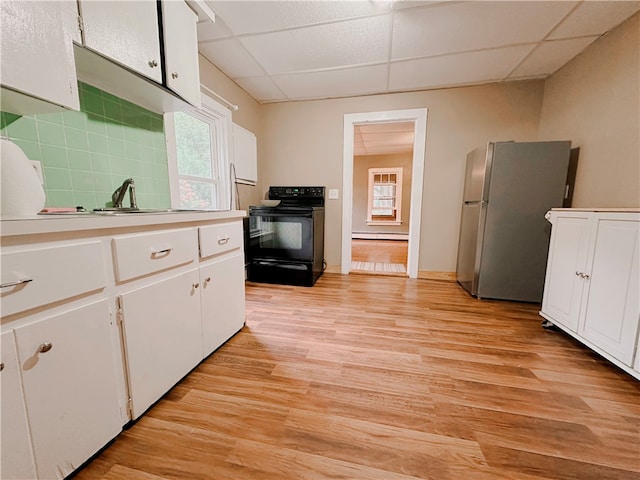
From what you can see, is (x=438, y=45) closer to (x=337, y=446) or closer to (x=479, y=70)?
(x=479, y=70)

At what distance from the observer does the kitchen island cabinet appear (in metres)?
0.62

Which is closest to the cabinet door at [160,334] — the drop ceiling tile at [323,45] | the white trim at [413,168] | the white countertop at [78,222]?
the white countertop at [78,222]

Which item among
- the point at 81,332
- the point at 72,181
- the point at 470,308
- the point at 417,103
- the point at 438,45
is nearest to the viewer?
the point at 81,332

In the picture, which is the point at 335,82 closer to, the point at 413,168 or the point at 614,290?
the point at 413,168

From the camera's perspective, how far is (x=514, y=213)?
87.4 inches

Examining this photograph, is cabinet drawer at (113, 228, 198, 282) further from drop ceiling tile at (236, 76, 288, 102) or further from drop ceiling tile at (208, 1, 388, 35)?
drop ceiling tile at (236, 76, 288, 102)

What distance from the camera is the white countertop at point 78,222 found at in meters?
0.59

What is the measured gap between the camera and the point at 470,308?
2.17 meters

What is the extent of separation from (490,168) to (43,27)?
9.30ft

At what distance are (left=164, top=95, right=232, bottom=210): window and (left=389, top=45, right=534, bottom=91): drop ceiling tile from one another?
5.81 ft

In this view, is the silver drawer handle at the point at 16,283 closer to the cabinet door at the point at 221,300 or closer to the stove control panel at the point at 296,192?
the cabinet door at the point at 221,300

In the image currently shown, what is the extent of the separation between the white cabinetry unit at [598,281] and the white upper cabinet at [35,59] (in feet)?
8.37

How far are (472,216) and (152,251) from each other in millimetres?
2678

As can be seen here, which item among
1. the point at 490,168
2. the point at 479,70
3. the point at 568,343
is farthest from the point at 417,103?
the point at 568,343
